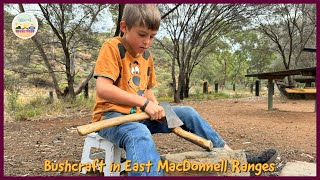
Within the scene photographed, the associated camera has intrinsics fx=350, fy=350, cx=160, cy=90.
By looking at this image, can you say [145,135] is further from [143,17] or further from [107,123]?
[143,17]

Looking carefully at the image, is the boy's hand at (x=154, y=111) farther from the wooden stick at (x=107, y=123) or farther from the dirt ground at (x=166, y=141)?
the dirt ground at (x=166, y=141)

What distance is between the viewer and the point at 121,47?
7.11 feet

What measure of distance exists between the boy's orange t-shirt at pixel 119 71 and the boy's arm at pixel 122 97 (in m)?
0.05

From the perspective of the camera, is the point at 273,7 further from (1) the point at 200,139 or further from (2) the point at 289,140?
(1) the point at 200,139

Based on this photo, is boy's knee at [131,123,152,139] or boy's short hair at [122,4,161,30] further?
boy's short hair at [122,4,161,30]

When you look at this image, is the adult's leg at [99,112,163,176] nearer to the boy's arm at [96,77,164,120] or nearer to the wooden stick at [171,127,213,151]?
the boy's arm at [96,77,164,120]

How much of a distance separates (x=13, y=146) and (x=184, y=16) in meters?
9.56

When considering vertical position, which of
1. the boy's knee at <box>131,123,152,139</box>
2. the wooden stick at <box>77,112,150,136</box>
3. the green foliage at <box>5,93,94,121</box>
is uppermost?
the wooden stick at <box>77,112,150,136</box>

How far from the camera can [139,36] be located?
202 cm

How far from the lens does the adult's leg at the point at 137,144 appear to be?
1.64 metres

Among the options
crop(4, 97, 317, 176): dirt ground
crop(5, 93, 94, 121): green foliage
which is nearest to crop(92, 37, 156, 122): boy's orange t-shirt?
crop(4, 97, 317, 176): dirt ground

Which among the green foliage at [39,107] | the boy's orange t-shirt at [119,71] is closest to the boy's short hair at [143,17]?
the boy's orange t-shirt at [119,71]

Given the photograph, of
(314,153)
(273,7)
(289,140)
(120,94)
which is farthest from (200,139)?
(273,7)

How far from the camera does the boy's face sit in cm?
200
